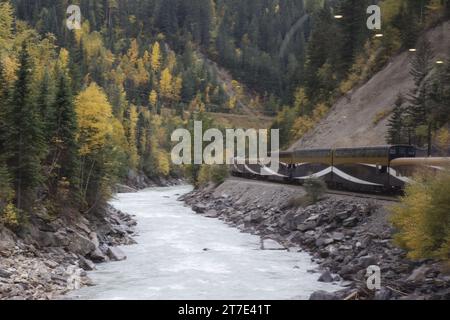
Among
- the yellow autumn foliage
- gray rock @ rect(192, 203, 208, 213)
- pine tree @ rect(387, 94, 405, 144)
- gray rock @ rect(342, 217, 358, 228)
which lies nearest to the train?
gray rock @ rect(342, 217, 358, 228)

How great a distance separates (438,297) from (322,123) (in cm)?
5724

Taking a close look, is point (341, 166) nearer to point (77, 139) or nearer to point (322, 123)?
point (77, 139)

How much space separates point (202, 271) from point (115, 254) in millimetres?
6956

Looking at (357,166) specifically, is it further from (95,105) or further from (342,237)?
(95,105)

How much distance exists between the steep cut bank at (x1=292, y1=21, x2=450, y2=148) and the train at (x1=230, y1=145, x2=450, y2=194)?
10.0 metres

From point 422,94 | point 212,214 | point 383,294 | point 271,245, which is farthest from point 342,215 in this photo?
point 422,94

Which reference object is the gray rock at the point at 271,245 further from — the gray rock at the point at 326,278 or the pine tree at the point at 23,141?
the pine tree at the point at 23,141

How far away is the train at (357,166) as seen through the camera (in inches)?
1309

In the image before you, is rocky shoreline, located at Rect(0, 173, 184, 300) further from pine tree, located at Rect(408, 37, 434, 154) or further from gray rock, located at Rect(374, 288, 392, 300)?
pine tree, located at Rect(408, 37, 434, 154)

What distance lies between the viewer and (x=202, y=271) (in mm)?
28031

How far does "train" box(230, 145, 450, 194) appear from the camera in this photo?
33.2m

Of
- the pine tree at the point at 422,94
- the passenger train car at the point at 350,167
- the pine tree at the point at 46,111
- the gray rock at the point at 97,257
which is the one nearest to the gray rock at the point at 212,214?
the passenger train car at the point at 350,167

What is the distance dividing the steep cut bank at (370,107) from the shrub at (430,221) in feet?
110
